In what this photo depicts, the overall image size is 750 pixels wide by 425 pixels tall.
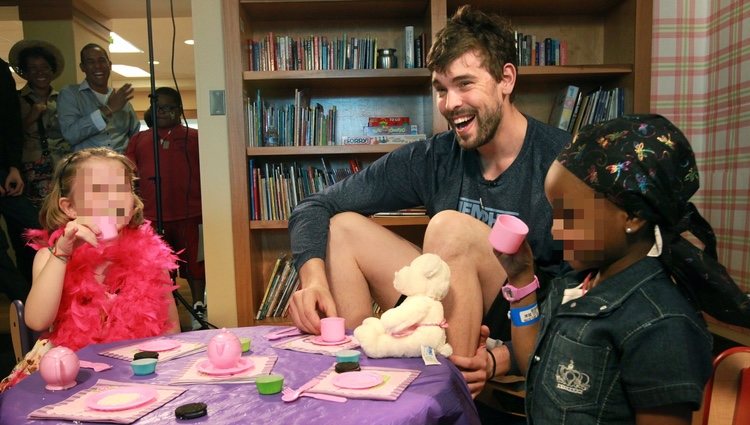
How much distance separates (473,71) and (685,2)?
139cm

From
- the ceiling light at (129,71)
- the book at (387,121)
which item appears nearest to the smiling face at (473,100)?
the book at (387,121)

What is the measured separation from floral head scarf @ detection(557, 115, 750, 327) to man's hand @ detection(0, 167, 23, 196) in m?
2.71

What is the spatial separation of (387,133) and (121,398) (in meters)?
1.92

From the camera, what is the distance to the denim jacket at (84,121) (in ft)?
9.55

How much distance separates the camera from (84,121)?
9.56 ft

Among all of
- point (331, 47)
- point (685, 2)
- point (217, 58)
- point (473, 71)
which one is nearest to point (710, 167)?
point (685, 2)

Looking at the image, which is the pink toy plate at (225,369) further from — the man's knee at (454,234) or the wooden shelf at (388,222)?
the wooden shelf at (388,222)

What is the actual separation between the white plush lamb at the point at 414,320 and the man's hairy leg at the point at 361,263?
1.14 feet

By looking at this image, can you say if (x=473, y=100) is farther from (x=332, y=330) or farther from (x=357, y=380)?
(x=357, y=380)

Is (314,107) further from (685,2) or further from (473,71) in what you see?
(685,2)

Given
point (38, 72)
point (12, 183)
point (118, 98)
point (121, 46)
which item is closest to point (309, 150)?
point (118, 98)

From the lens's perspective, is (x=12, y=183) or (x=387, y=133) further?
(x=12, y=183)

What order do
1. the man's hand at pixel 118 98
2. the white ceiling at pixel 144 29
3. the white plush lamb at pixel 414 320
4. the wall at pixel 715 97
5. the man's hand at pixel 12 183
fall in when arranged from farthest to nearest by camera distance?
1. the white ceiling at pixel 144 29
2. the man's hand at pixel 118 98
3. the man's hand at pixel 12 183
4. the wall at pixel 715 97
5. the white plush lamb at pixel 414 320

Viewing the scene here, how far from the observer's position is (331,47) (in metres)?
2.54
